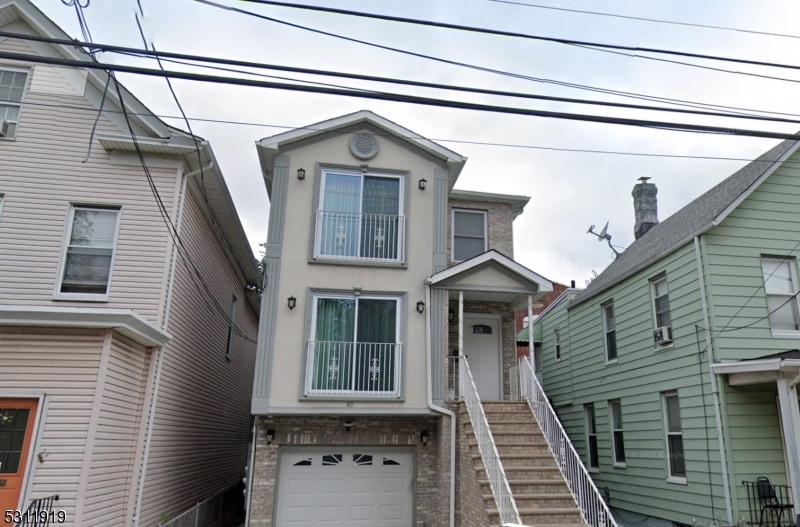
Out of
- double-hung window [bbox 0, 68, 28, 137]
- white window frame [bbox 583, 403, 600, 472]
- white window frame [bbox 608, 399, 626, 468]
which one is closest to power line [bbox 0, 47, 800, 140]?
double-hung window [bbox 0, 68, 28, 137]

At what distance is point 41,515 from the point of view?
7.15 m

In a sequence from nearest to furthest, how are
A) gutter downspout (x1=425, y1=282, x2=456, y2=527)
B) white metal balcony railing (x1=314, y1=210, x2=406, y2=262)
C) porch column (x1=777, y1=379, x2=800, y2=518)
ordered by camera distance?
porch column (x1=777, y1=379, x2=800, y2=518)
gutter downspout (x1=425, y1=282, x2=456, y2=527)
white metal balcony railing (x1=314, y1=210, x2=406, y2=262)

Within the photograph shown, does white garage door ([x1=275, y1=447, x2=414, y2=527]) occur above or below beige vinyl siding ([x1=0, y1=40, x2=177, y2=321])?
below

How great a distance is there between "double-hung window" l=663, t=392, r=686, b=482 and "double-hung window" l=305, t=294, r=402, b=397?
543cm

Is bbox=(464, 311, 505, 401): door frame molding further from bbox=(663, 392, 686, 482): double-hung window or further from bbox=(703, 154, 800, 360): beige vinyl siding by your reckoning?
bbox=(703, 154, 800, 360): beige vinyl siding

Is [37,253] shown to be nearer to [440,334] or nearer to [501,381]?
[440,334]

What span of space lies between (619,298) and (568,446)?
5522mm

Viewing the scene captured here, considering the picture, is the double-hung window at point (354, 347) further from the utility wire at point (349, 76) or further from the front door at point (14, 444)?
the utility wire at point (349, 76)

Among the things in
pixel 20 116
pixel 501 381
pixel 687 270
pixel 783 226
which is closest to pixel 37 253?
pixel 20 116

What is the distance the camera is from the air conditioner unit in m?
11.0

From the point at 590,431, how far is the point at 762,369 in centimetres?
647

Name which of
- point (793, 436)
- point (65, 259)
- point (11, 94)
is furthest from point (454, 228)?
point (11, 94)

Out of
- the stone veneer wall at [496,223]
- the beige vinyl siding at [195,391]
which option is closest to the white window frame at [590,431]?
the stone veneer wall at [496,223]

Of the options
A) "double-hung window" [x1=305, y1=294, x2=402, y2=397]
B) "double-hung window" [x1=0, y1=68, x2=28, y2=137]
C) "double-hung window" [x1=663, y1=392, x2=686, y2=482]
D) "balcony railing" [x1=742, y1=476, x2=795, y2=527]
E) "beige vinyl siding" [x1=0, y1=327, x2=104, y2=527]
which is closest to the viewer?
"beige vinyl siding" [x1=0, y1=327, x2=104, y2=527]
